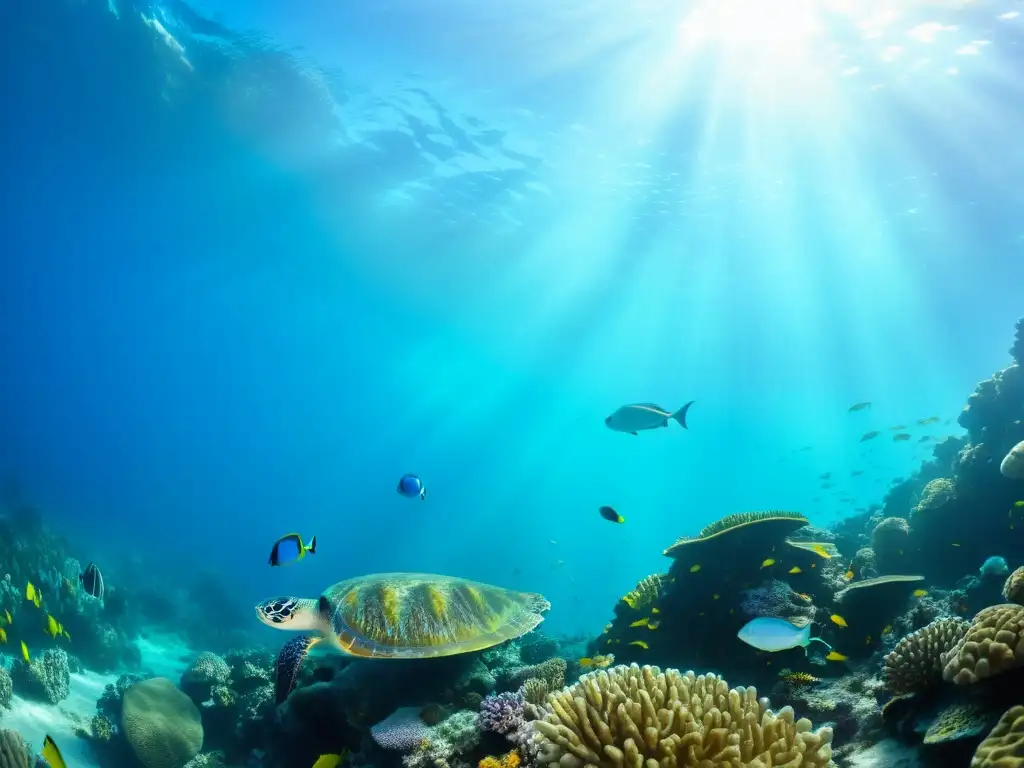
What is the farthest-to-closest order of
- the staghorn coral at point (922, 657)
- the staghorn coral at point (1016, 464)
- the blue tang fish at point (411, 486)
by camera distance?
the staghorn coral at point (1016, 464) → the blue tang fish at point (411, 486) → the staghorn coral at point (922, 657)

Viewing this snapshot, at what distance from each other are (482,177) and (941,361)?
56.1 metres

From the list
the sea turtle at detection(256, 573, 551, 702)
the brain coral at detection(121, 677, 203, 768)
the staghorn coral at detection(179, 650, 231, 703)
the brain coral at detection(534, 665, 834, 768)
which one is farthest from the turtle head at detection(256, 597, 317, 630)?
the staghorn coral at detection(179, 650, 231, 703)

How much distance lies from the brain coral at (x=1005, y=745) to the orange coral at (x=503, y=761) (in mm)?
3222

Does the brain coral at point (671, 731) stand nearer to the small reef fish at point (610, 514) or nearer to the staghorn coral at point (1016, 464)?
the small reef fish at point (610, 514)

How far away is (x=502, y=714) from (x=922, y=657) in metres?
3.75

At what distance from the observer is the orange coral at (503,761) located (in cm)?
437

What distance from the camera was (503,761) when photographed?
177 inches

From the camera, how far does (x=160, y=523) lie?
310 feet

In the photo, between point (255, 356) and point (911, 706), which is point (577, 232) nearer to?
point (911, 706)

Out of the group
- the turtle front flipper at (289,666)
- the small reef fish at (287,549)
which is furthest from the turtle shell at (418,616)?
the small reef fish at (287,549)

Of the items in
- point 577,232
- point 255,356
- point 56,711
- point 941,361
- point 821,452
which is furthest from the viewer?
point 821,452

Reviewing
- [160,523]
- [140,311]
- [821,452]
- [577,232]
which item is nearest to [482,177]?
[577,232]

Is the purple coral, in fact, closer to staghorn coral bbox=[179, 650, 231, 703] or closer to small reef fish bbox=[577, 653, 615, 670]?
small reef fish bbox=[577, 653, 615, 670]

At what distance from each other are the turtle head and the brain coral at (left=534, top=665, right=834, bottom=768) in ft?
7.96
